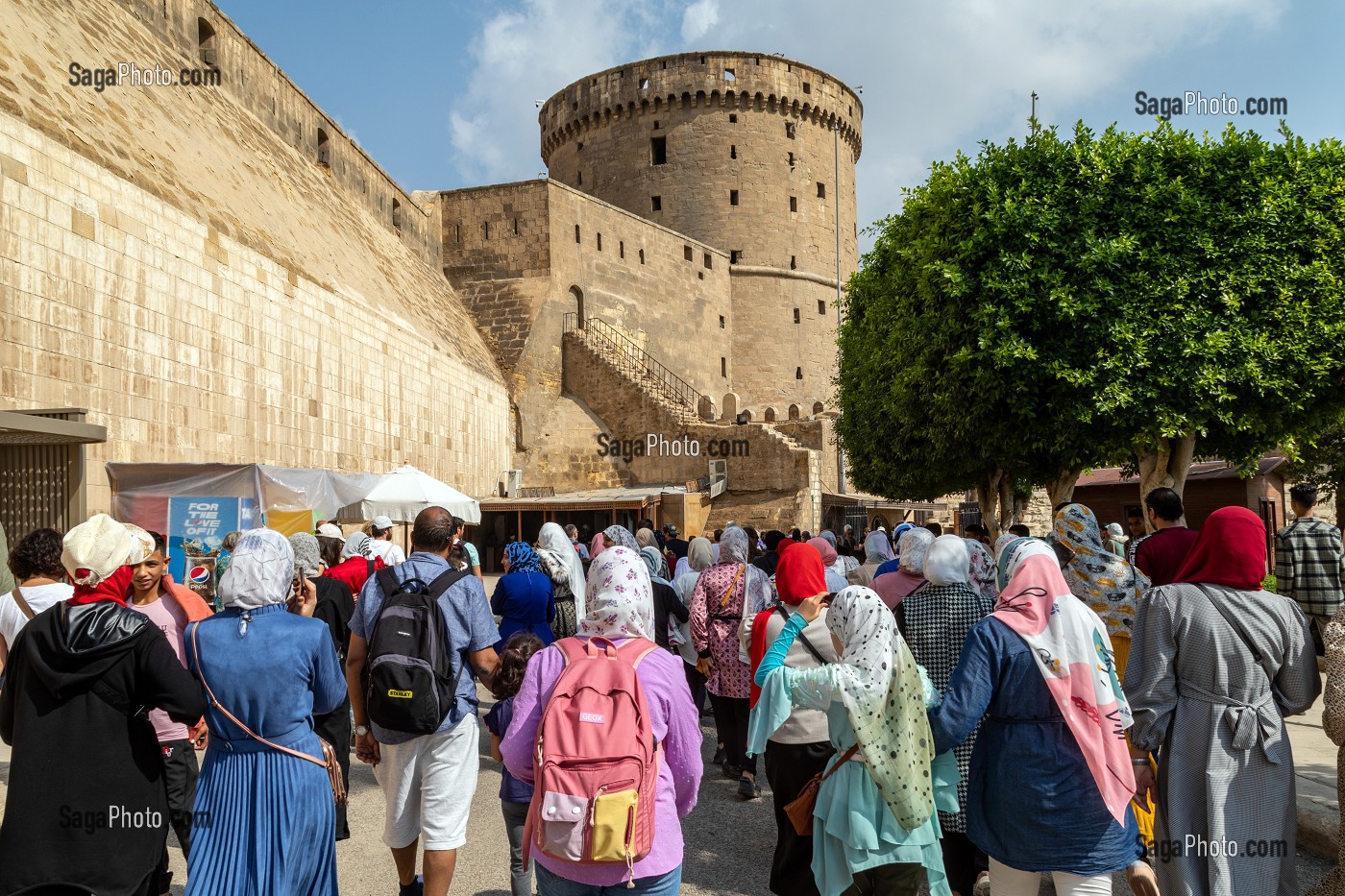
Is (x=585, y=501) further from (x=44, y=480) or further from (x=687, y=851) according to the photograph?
(x=687, y=851)

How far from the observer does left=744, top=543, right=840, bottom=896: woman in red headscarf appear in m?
3.68

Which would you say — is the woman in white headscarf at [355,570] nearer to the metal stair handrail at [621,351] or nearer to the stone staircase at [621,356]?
the stone staircase at [621,356]

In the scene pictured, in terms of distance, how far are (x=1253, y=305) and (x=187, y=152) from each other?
15038 mm

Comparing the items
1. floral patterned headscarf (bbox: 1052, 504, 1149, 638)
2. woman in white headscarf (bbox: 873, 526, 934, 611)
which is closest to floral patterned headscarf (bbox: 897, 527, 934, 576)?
woman in white headscarf (bbox: 873, 526, 934, 611)

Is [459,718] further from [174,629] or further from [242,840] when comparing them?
[174,629]

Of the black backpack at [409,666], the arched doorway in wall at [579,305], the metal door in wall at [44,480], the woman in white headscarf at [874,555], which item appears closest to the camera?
the black backpack at [409,666]

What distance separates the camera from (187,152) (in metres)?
13.9

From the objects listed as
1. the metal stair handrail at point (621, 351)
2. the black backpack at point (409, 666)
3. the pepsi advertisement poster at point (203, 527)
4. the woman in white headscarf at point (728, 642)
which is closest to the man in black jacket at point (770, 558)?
the woman in white headscarf at point (728, 642)

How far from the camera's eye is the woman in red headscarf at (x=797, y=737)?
3.68 m

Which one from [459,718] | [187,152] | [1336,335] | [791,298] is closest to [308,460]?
[187,152]

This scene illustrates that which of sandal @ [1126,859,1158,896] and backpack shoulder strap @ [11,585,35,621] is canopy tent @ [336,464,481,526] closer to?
backpack shoulder strap @ [11,585,35,621]

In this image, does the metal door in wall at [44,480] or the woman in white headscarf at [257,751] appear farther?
the metal door in wall at [44,480]

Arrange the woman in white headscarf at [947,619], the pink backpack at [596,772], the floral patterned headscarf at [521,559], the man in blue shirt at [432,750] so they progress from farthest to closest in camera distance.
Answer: the floral patterned headscarf at [521,559] < the woman in white headscarf at [947,619] < the man in blue shirt at [432,750] < the pink backpack at [596,772]

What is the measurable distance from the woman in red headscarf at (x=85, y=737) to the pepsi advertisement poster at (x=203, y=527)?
6.39m
